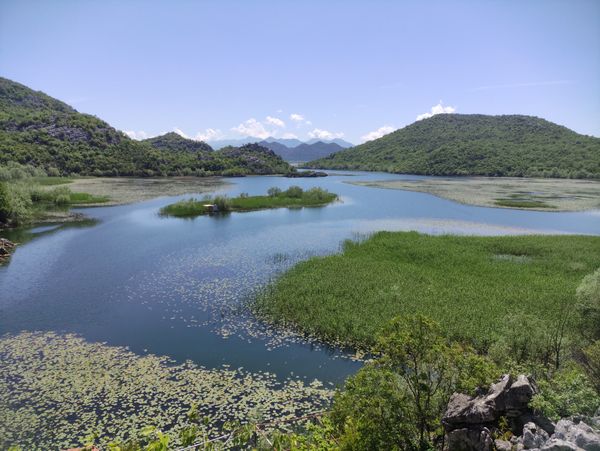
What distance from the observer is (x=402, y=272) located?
38.2 metres

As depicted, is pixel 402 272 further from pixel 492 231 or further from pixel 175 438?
pixel 492 231

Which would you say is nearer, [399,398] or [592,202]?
[399,398]

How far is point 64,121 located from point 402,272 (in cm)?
20255

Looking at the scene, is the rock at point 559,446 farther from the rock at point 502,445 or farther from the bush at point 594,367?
the bush at point 594,367

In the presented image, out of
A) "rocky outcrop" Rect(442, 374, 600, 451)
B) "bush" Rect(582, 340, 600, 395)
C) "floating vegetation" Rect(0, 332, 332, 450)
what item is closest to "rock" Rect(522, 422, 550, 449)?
"rocky outcrop" Rect(442, 374, 600, 451)

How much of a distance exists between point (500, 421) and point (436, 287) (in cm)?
2159

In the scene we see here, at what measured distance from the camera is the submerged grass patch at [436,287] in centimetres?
2736

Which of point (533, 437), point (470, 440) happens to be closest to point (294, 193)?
point (470, 440)

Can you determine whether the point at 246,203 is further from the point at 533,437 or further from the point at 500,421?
the point at 533,437

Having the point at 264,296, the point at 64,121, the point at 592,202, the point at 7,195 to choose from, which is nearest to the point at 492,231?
the point at 264,296

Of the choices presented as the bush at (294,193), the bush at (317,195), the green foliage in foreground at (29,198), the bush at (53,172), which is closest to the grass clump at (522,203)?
the bush at (317,195)

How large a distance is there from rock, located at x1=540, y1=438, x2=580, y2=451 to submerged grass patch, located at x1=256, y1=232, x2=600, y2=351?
41.1ft

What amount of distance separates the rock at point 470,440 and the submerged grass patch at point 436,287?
434 inches

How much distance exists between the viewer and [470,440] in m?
12.7
